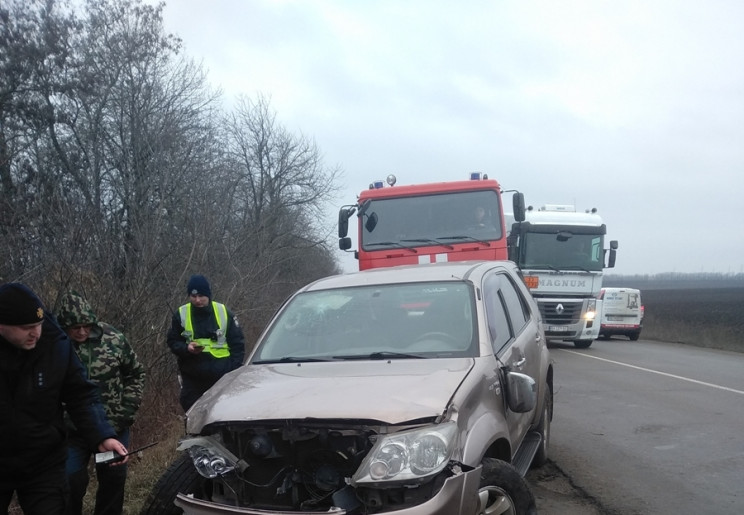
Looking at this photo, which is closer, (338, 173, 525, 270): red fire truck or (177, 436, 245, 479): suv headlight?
(177, 436, 245, 479): suv headlight

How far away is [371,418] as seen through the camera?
3330 mm

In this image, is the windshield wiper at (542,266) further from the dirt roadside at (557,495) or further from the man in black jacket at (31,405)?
the man in black jacket at (31,405)

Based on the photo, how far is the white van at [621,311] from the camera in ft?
81.3

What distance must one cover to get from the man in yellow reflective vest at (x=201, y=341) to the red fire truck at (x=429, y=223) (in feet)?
16.7

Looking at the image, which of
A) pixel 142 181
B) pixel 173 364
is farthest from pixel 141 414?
pixel 142 181

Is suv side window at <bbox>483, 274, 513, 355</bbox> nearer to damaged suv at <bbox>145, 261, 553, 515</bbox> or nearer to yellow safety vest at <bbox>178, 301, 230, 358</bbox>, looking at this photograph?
damaged suv at <bbox>145, 261, 553, 515</bbox>

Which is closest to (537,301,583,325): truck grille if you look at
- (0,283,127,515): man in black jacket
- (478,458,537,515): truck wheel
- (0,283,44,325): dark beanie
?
(478,458,537,515): truck wheel

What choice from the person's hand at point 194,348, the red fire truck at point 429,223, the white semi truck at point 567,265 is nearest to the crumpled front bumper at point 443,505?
the person's hand at point 194,348

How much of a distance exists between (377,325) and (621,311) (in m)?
22.0

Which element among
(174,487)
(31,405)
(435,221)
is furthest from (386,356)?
(435,221)

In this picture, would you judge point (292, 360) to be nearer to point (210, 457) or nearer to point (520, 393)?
point (210, 457)

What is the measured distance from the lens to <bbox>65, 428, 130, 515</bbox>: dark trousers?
4172 millimetres

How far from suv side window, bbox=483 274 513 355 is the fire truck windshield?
5.62 meters

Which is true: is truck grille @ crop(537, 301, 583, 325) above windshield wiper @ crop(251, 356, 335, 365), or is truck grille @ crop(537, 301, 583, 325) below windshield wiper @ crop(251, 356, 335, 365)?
below
